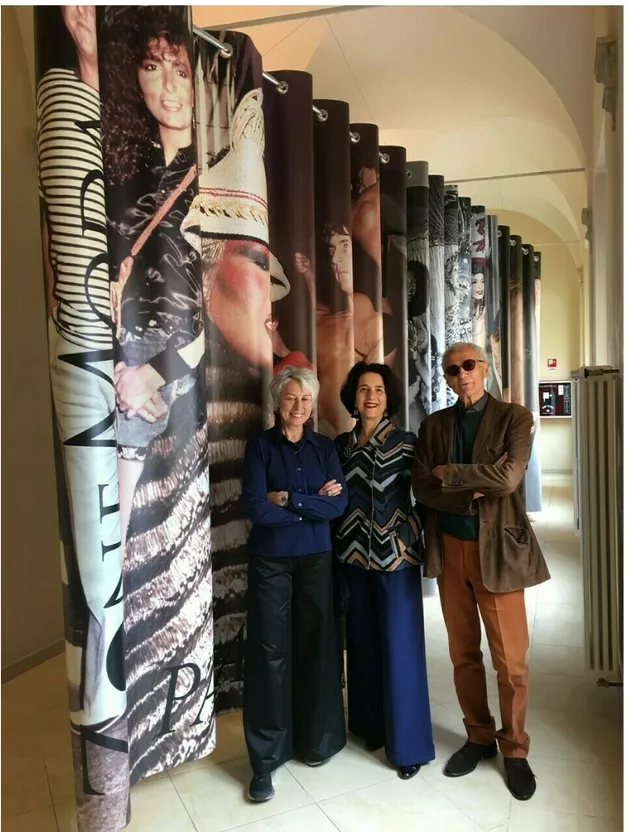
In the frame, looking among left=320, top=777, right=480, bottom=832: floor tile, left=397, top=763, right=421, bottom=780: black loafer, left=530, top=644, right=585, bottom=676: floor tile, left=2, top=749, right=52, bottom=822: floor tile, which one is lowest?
left=2, top=749, right=52, bottom=822: floor tile

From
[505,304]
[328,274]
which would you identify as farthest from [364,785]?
[505,304]

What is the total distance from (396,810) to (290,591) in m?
0.70

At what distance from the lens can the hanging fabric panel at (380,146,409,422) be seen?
3437mm

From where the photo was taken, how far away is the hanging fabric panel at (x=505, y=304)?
5863 mm

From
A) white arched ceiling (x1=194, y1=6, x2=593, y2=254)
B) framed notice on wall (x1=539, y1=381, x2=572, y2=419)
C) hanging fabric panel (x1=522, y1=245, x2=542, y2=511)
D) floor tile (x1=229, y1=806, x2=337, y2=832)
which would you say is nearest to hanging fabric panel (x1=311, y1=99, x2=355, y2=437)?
white arched ceiling (x1=194, y1=6, x2=593, y2=254)

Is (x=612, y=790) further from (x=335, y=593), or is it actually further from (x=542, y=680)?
(x=335, y=593)

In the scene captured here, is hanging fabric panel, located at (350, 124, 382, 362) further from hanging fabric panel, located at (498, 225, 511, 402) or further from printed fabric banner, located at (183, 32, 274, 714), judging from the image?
hanging fabric panel, located at (498, 225, 511, 402)

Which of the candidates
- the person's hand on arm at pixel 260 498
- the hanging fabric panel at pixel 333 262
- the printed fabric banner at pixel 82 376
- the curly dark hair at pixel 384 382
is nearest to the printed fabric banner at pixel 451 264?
the hanging fabric panel at pixel 333 262

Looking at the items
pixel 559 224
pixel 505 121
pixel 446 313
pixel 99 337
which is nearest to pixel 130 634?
pixel 99 337

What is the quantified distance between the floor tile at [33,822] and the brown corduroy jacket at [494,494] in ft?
4.37

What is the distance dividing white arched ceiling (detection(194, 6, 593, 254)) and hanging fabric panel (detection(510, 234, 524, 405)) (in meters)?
1.07

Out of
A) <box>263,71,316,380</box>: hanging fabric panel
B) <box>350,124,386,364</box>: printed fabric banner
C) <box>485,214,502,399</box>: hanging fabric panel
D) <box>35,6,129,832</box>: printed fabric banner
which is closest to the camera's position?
<box>35,6,129,832</box>: printed fabric banner

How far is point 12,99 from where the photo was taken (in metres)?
2.93

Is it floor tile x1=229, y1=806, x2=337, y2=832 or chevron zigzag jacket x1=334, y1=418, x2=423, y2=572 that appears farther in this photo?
chevron zigzag jacket x1=334, y1=418, x2=423, y2=572
